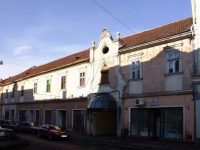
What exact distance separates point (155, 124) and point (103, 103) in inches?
202

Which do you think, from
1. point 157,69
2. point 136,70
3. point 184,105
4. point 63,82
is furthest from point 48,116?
point 184,105

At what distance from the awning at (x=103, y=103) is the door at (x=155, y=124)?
3.68 metres

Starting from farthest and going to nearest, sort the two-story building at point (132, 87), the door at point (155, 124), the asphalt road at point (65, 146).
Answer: the door at point (155, 124) < the two-story building at point (132, 87) < the asphalt road at point (65, 146)

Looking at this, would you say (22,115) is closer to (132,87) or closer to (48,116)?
(48,116)

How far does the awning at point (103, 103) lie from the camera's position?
21.1m

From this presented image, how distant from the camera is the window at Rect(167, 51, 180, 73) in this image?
56.5 ft

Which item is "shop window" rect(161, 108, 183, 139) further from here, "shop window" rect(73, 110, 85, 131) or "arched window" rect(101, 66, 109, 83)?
"shop window" rect(73, 110, 85, 131)

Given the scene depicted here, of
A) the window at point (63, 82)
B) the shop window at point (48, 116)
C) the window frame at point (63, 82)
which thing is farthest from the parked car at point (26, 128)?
the window at point (63, 82)

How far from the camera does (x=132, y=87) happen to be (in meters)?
20.1

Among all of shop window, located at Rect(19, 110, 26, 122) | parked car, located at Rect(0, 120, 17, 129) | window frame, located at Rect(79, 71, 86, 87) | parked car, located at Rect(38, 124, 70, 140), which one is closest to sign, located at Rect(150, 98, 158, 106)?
parked car, located at Rect(38, 124, 70, 140)

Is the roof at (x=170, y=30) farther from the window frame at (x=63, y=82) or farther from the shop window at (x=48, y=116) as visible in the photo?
the shop window at (x=48, y=116)

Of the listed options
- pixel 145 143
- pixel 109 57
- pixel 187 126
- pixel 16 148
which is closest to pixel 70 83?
pixel 109 57

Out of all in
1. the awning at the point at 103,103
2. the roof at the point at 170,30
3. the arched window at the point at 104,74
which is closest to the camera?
the roof at the point at 170,30

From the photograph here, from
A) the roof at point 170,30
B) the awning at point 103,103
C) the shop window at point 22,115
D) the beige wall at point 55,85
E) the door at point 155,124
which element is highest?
the roof at point 170,30
